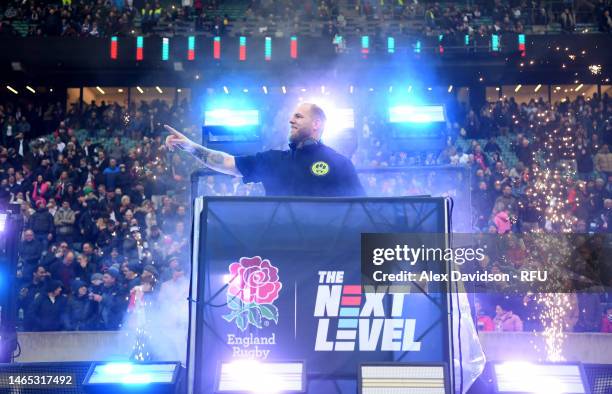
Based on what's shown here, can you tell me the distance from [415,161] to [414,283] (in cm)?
1217

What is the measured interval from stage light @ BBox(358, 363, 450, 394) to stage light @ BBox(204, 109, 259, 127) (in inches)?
481

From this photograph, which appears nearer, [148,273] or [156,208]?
[148,273]

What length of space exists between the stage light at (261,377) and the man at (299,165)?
129cm

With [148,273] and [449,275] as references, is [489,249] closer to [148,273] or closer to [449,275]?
[148,273]

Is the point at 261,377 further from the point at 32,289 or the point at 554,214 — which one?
the point at 554,214

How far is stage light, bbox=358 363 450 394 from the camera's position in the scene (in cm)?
324

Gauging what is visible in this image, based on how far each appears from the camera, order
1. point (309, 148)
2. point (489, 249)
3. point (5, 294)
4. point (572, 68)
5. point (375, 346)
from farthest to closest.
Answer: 1. point (572, 68)
2. point (489, 249)
3. point (5, 294)
4. point (309, 148)
5. point (375, 346)

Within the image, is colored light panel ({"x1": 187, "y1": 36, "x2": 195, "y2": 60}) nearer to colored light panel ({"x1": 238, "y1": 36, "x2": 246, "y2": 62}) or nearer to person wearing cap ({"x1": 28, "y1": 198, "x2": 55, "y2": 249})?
colored light panel ({"x1": 238, "y1": 36, "x2": 246, "y2": 62})

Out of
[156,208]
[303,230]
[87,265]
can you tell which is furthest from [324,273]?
[156,208]

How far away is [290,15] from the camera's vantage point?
22266mm

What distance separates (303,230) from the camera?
3.58m

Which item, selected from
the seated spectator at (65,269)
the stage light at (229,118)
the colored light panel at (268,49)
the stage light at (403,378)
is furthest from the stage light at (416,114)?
the stage light at (403,378)
